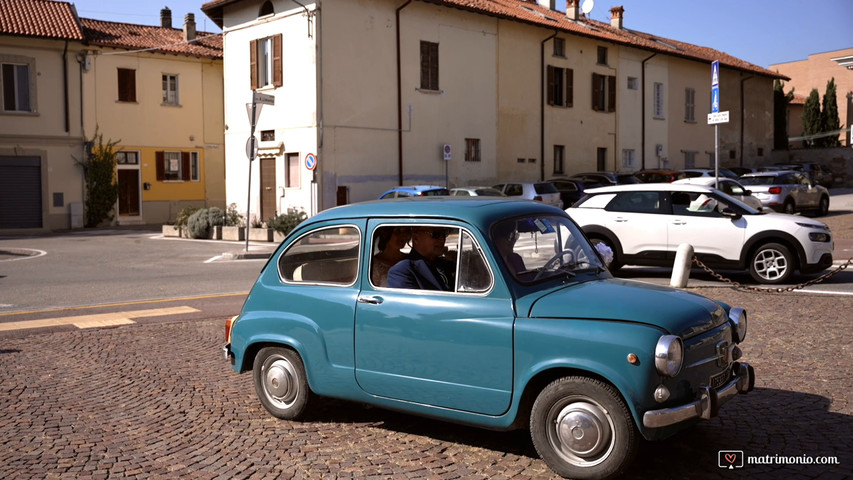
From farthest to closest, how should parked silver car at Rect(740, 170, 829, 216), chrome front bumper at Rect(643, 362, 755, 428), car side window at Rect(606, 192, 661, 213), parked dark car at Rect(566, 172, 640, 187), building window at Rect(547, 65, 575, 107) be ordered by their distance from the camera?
building window at Rect(547, 65, 575, 107) → parked dark car at Rect(566, 172, 640, 187) → parked silver car at Rect(740, 170, 829, 216) → car side window at Rect(606, 192, 661, 213) → chrome front bumper at Rect(643, 362, 755, 428)

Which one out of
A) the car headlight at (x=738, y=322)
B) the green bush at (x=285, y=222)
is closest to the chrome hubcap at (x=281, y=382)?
the car headlight at (x=738, y=322)

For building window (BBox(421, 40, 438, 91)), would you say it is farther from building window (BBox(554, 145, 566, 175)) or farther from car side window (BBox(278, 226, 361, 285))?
car side window (BBox(278, 226, 361, 285))

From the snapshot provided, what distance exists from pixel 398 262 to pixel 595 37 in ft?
111

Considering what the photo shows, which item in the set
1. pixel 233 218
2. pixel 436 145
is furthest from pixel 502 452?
pixel 436 145

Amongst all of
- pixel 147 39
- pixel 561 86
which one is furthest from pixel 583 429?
pixel 147 39

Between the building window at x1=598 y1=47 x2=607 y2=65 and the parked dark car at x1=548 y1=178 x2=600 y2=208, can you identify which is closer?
the parked dark car at x1=548 y1=178 x2=600 y2=208

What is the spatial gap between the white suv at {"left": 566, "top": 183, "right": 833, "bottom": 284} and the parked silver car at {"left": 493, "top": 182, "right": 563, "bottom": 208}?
43.1 ft

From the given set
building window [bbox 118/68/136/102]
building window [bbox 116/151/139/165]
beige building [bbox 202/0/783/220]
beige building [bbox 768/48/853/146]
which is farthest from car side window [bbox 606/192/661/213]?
beige building [bbox 768/48/853/146]

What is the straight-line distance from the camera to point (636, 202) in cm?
1368

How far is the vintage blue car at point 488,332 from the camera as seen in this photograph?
438 cm

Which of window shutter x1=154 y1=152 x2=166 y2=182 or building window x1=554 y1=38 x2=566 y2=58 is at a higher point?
building window x1=554 y1=38 x2=566 y2=58

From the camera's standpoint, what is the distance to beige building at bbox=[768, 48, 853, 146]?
230ft

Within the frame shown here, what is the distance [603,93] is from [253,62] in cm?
1708

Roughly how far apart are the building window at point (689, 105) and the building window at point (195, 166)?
25.2 metres
